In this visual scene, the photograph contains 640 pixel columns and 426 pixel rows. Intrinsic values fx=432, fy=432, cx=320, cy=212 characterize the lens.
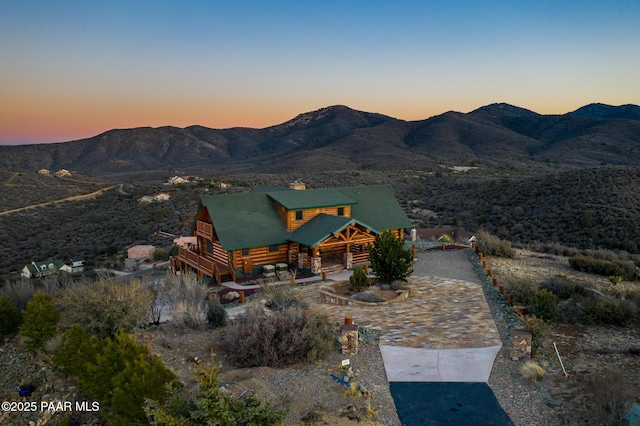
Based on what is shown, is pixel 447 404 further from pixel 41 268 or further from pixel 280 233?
pixel 41 268

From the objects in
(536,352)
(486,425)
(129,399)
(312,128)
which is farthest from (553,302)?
(312,128)

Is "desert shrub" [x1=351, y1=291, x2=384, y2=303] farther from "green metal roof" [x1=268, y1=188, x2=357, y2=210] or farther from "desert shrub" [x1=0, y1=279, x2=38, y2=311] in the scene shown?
"desert shrub" [x1=0, y1=279, x2=38, y2=311]

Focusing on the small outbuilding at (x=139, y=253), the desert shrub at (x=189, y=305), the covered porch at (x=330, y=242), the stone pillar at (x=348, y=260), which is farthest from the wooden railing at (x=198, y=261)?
the small outbuilding at (x=139, y=253)

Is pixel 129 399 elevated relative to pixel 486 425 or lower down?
elevated

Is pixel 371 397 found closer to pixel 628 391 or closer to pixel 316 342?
pixel 316 342

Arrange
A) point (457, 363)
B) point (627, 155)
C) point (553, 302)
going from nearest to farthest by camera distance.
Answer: point (457, 363) < point (553, 302) < point (627, 155)

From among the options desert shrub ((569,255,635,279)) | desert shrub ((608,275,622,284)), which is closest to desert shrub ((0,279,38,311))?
desert shrub ((608,275,622,284))
